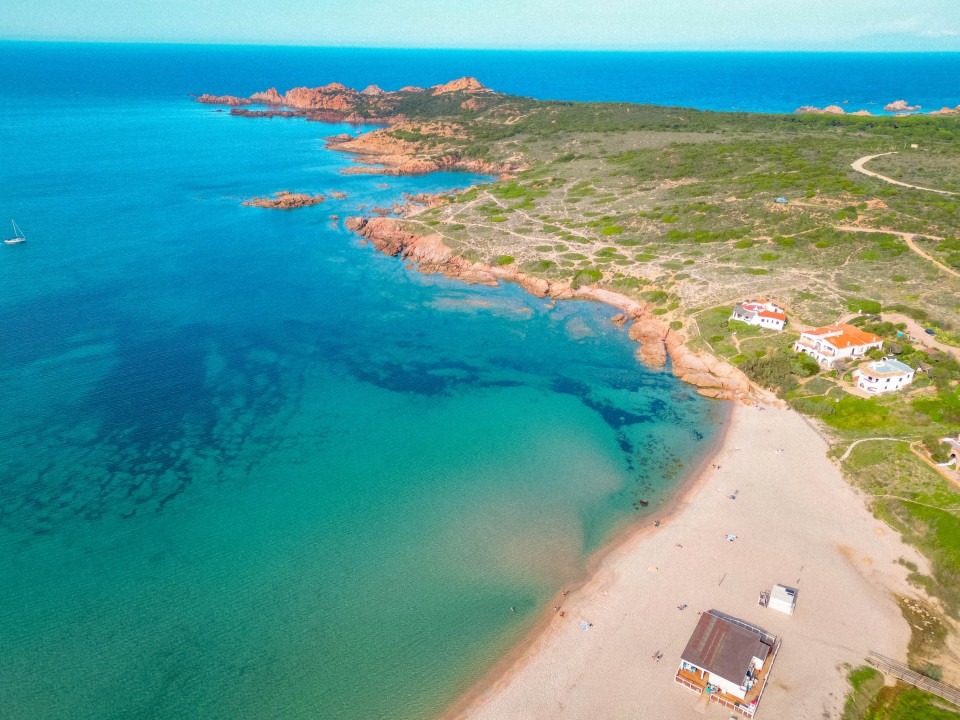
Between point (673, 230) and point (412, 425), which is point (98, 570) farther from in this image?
point (673, 230)

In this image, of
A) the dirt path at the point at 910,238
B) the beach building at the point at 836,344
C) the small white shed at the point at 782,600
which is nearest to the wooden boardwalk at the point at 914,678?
the small white shed at the point at 782,600

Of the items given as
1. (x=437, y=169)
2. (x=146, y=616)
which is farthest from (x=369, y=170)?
(x=146, y=616)

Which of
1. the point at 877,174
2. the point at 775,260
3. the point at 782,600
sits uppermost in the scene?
the point at 877,174

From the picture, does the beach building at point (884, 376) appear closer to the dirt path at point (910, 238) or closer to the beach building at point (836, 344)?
the beach building at point (836, 344)

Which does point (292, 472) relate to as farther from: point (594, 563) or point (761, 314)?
point (761, 314)

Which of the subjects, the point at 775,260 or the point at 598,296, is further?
the point at 598,296

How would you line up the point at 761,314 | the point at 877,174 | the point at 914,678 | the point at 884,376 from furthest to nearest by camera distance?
the point at 877,174 < the point at 761,314 < the point at 884,376 < the point at 914,678

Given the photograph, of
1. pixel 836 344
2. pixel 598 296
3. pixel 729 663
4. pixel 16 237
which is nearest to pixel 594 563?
pixel 729 663
